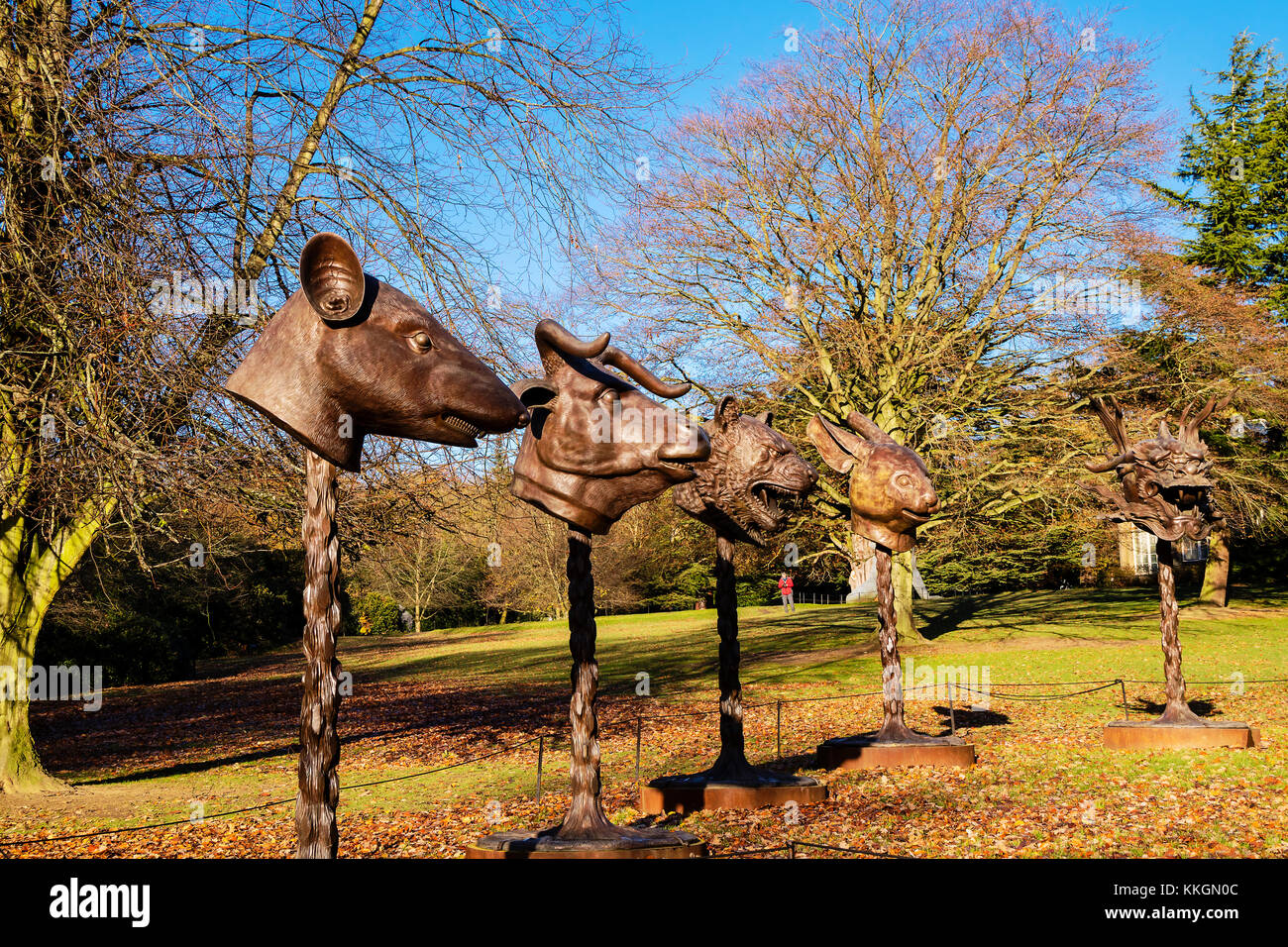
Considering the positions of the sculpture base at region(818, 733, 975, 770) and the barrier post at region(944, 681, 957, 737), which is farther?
the barrier post at region(944, 681, 957, 737)

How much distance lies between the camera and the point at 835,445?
11141 mm

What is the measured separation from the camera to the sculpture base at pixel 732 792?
29.7 feet

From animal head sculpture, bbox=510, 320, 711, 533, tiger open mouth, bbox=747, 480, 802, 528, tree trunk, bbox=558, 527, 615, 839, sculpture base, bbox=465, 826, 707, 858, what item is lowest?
sculpture base, bbox=465, 826, 707, 858

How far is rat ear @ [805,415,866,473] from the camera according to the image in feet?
36.4

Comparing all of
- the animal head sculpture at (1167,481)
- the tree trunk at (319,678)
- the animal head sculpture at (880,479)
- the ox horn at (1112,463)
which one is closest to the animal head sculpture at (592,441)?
the tree trunk at (319,678)

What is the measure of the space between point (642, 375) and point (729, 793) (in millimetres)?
5560

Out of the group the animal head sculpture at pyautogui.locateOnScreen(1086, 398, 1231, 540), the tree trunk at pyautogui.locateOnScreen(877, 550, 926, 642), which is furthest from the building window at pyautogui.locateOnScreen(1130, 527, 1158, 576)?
the animal head sculpture at pyautogui.locateOnScreen(1086, 398, 1231, 540)

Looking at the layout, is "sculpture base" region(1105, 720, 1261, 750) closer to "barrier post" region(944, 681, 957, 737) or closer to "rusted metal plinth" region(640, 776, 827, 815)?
"barrier post" region(944, 681, 957, 737)

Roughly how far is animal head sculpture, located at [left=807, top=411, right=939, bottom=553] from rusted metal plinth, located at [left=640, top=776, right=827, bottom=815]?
3173mm

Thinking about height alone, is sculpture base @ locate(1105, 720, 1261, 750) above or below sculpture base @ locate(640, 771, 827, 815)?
below

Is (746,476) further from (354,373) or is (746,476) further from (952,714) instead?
(952,714)

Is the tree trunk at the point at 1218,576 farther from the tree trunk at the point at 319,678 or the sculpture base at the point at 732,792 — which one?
the tree trunk at the point at 319,678

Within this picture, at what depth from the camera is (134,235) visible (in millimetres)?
8961
